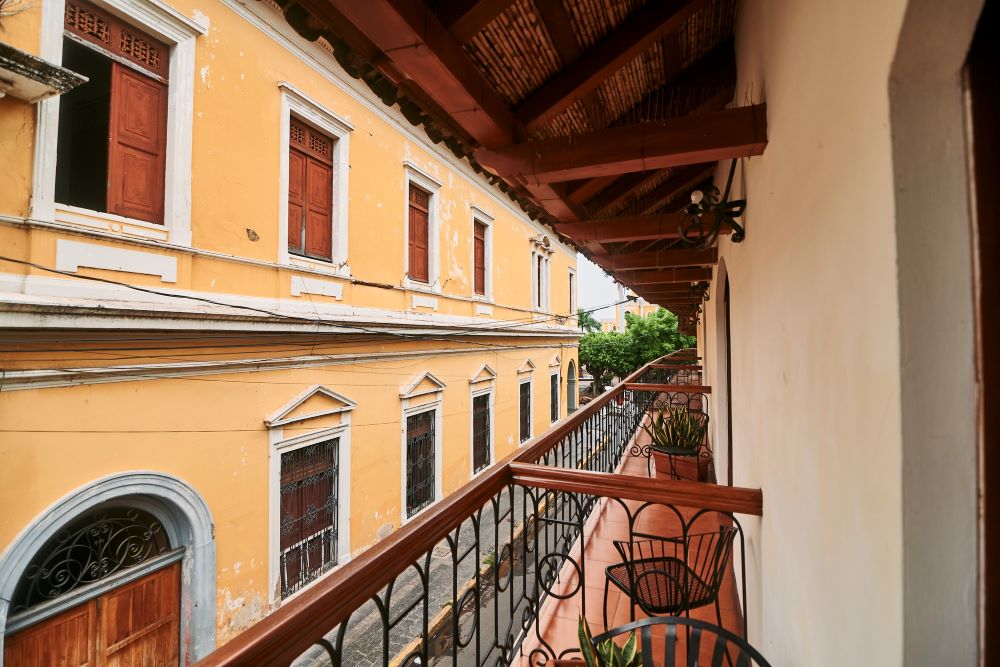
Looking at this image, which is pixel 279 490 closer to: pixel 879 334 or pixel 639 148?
pixel 639 148

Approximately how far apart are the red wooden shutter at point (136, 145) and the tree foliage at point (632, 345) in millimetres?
20734

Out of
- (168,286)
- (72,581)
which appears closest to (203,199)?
(168,286)

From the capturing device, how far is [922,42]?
2.27ft

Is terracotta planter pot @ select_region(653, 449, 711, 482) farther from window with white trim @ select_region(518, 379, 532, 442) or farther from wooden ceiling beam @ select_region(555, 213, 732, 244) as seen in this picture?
window with white trim @ select_region(518, 379, 532, 442)

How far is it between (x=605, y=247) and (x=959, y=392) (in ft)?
11.2

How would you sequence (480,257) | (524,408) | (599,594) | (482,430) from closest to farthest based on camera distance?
1. (599,594)
2. (482,430)
3. (480,257)
4. (524,408)

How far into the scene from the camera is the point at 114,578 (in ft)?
13.1

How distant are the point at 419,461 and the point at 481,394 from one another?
2500mm

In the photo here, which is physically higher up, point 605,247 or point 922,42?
point 605,247

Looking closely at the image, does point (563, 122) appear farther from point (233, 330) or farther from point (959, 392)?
point (233, 330)

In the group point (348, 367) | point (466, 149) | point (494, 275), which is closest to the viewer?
point (466, 149)

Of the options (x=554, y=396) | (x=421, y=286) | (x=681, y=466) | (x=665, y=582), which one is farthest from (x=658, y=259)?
(x=554, y=396)

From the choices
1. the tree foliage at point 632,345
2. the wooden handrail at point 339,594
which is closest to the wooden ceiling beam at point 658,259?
the wooden handrail at point 339,594

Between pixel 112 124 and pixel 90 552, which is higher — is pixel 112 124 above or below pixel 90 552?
above
